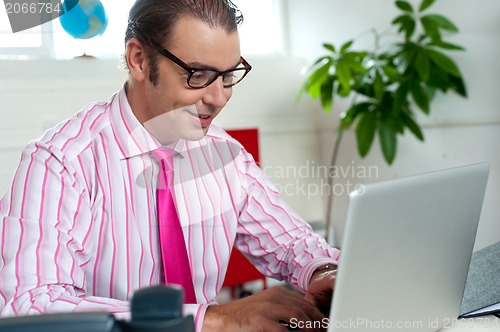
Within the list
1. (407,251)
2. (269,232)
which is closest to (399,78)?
(269,232)

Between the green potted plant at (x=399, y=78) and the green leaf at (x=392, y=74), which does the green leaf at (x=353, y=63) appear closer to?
the green potted plant at (x=399, y=78)

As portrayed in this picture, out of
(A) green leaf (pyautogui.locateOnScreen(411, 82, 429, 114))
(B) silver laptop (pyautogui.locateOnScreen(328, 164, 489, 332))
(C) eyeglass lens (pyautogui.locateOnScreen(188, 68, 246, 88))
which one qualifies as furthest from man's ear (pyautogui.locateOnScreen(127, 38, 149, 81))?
(A) green leaf (pyautogui.locateOnScreen(411, 82, 429, 114))

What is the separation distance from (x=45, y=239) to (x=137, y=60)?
0.49 m

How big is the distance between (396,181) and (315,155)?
2897mm

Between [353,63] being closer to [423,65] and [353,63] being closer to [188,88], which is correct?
[423,65]

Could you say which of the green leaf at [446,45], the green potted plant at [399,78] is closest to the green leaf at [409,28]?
the green potted plant at [399,78]

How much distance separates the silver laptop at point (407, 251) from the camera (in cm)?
63

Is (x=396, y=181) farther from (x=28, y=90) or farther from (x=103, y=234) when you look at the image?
(x=28, y=90)

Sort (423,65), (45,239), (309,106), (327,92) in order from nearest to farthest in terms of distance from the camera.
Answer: (45,239) < (423,65) < (327,92) < (309,106)

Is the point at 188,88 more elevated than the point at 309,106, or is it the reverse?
the point at 188,88

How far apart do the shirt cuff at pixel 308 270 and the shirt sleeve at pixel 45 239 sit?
16.0 inches

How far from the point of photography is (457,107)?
260 cm

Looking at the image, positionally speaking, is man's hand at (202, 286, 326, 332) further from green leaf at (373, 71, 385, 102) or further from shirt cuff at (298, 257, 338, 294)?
green leaf at (373, 71, 385, 102)

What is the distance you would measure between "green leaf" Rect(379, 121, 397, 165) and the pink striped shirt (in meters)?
1.28
